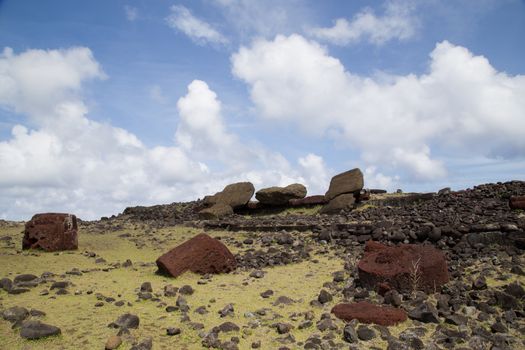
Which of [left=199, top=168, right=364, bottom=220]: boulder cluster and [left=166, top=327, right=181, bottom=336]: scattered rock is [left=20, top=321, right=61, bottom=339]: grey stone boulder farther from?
[left=199, top=168, right=364, bottom=220]: boulder cluster

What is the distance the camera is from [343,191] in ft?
57.9

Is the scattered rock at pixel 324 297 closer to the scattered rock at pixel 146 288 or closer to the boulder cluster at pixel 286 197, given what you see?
the scattered rock at pixel 146 288

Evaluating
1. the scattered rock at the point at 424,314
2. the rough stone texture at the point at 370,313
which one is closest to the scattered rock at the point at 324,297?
the rough stone texture at the point at 370,313

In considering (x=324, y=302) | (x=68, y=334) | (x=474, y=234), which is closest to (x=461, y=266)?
(x=474, y=234)

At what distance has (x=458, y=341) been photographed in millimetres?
4566

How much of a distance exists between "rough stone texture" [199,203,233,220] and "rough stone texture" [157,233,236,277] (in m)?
9.70

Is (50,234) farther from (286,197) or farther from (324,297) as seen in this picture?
(286,197)

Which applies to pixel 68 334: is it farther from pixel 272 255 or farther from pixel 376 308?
pixel 272 255

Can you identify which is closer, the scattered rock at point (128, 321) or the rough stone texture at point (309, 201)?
the scattered rock at point (128, 321)

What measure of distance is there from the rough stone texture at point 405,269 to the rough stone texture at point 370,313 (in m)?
0.87

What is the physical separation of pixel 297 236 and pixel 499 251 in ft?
16.8

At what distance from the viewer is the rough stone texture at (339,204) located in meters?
16.8

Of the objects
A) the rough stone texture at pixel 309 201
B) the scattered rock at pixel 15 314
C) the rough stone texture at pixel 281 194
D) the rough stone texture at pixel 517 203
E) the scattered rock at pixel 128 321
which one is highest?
the rough stone texture at pixel 281 194

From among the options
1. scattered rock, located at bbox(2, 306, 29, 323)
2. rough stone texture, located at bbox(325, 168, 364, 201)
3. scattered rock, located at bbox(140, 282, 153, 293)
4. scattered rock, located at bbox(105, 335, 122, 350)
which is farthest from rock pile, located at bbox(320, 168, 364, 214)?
scattered rock, located at bbox(105, 335, 122, 350)
